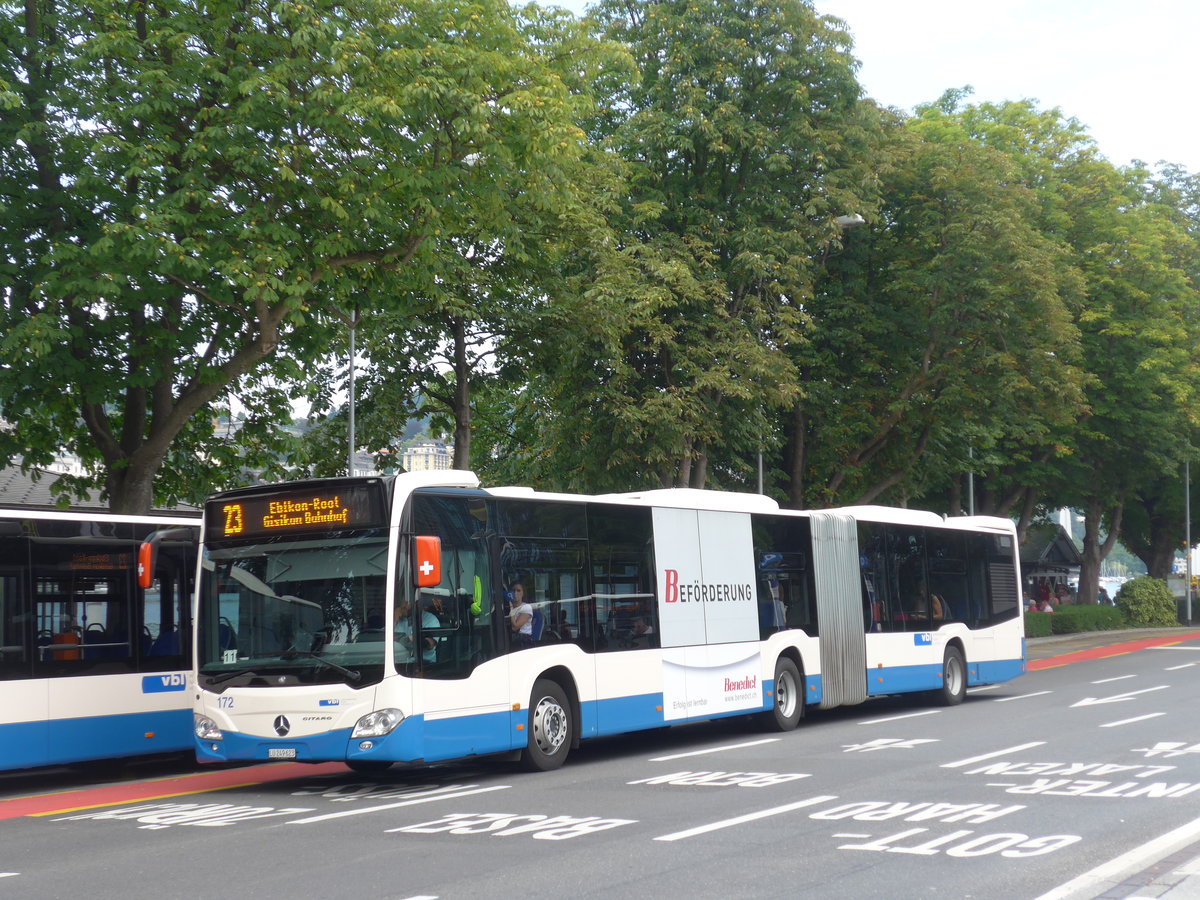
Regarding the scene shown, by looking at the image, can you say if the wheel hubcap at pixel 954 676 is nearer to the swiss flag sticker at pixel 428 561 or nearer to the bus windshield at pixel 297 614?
the swiss flag sticker at pixel 428 561

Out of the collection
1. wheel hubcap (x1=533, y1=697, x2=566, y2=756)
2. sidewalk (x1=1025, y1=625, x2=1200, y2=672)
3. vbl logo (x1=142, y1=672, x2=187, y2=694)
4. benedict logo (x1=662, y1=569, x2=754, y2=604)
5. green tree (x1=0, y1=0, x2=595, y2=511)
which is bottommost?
sidewalk (x1=1025, y1=625, x2=1200, y2=672)

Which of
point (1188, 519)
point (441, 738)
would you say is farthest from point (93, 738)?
point (1188, 519)

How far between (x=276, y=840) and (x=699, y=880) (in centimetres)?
342

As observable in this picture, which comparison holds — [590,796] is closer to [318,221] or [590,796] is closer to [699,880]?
[699,880]

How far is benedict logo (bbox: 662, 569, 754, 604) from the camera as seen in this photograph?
54.2 ft

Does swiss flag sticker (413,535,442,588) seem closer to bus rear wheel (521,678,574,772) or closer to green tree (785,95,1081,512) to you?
bus rear wheel (521,678,574,772)

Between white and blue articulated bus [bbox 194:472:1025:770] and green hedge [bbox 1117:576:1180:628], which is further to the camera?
green hedge [bbox 1117:576:1180:628]

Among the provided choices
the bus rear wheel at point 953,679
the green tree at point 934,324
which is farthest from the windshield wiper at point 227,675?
the green tree at point 934,324

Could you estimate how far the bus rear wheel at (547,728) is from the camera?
1402 cm

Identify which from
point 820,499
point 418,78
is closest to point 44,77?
point 418,78

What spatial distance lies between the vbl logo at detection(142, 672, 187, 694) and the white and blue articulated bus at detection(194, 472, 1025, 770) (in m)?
1.92

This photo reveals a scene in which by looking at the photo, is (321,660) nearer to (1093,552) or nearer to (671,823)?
(671,823)

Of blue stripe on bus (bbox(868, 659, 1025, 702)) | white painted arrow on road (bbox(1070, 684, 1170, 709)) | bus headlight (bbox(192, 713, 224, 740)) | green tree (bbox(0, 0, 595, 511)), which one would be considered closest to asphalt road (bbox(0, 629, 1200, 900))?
bus headlight (bbox(192, 713, 224, 740))

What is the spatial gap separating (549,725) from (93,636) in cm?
485
